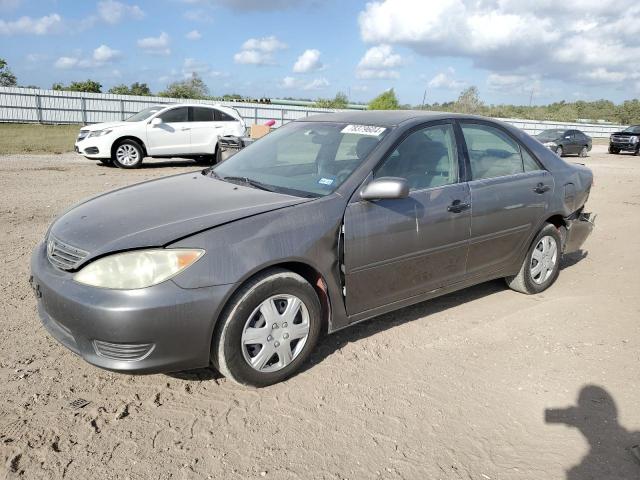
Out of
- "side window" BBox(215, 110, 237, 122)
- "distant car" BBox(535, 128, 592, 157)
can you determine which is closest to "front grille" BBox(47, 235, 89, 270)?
"side window" BBox(215, 110, 237, 122)

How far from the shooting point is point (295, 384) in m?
3.28

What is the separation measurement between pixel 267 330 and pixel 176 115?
12.0 metres

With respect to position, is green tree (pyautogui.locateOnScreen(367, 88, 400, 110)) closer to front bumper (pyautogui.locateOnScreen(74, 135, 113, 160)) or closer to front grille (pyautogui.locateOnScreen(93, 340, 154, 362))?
front bumper (pyautogui.locateOnScreen(74, 135, 113, 160))

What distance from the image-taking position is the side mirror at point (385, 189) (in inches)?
131

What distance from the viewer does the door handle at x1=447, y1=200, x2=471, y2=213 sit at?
12.8ft

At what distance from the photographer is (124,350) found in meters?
2.78

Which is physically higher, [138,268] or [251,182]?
[251,182]

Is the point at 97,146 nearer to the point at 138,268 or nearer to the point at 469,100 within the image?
the point at 138,268

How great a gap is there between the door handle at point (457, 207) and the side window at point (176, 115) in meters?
11.3

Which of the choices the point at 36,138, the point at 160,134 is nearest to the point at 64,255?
the point at 160,134

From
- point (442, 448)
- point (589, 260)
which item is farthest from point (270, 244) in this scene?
point (589, 260)

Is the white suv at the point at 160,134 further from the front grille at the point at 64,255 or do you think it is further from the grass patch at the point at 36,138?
the front grille at the point at 64,255

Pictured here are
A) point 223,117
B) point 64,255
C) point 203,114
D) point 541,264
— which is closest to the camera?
point 64,255

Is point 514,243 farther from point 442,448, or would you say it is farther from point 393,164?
point 442,448
